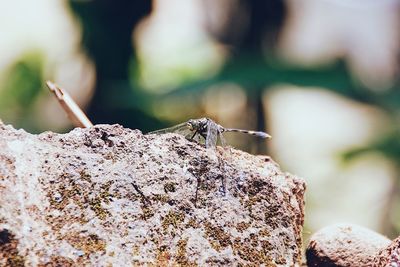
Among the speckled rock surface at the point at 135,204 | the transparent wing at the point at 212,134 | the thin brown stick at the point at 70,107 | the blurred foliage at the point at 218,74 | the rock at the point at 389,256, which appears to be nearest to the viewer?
the speckled rock surface at the point at 135,204

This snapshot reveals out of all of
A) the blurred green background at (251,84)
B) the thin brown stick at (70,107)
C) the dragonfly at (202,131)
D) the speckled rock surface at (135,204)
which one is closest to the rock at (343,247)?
A: the speckled rock surface at (135,204)

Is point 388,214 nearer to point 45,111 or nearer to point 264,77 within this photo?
point 264,77

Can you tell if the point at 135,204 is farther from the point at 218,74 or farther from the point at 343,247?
the point at 218,74

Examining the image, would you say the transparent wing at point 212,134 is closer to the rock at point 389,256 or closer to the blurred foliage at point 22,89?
the rock at point 389,256

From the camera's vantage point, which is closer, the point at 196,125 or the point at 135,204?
the point at 135,204

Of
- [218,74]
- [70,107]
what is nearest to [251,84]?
[218,74]

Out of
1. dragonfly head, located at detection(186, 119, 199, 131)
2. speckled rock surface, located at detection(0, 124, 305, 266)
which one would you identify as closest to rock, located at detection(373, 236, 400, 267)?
speckled rock surface, located at detection(0, 124, 305, 266)
